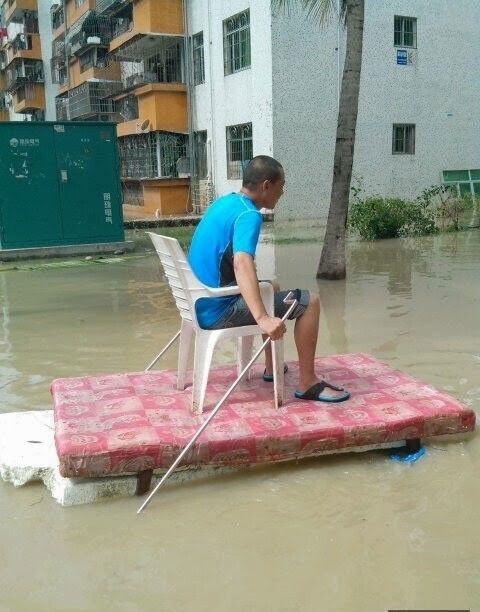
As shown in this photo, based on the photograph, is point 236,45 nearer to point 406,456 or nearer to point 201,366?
point 201,366

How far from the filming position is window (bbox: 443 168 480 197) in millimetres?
21047

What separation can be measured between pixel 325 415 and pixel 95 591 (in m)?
1.56

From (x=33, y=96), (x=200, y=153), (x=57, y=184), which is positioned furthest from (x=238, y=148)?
(x=33, y=96)

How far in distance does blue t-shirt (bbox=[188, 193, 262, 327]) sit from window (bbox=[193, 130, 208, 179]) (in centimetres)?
1824

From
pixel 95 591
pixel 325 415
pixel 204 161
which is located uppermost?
pixel 204 161

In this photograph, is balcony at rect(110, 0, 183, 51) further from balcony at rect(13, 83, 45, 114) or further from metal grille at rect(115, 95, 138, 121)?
balcony at rect(13, 83, 45, 114)

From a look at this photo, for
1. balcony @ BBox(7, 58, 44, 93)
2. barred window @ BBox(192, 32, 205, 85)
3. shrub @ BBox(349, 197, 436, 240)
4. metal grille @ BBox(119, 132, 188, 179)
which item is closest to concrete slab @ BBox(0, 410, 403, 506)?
shrub @ BBox(349, 197, 436, 240)

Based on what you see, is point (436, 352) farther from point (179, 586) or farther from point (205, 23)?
point (205, 23)

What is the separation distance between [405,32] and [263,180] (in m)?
18.5

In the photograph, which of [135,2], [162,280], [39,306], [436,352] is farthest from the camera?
[135,2]

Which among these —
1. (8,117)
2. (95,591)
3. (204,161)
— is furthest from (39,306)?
(8,117)

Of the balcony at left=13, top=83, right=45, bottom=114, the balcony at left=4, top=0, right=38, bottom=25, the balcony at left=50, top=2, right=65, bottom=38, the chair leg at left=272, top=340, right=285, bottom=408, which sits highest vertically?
the balcony at left=4, top=0, right=38, bottom=25

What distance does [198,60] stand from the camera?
2122 cm

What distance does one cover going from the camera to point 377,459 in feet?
11.7
